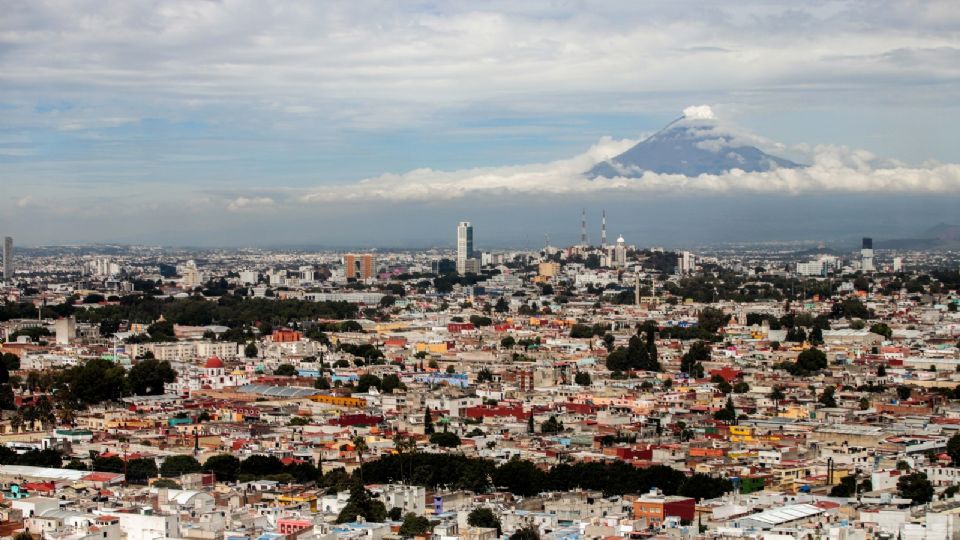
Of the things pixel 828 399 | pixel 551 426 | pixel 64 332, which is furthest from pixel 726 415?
pixel 64 332

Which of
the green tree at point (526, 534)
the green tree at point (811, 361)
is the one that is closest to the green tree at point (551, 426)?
the green tree at point (526, 534)

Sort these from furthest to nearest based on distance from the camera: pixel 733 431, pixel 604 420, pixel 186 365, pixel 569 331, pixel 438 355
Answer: pixel 569 331 < pixel 438 355 < pixel 186 365 < pixel 604 420 < pixel 733 431

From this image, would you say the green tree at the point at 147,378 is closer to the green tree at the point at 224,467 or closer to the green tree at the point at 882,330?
the green tree at the point at 224,467

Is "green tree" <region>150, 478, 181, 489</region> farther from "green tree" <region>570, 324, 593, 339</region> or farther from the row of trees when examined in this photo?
"green tree" <region>570, 324, 593, 339</region>

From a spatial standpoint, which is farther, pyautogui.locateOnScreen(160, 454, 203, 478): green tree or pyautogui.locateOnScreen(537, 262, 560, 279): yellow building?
pyautogui.locateOnScreen(537, 262, 560, 279): yellow building

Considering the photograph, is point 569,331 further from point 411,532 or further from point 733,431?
point 411,532

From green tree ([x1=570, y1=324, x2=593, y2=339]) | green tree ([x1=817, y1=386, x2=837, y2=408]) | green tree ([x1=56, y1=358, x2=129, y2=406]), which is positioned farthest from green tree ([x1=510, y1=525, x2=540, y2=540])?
green tree ([x1=570, y1=324, x2=593, y2=339])

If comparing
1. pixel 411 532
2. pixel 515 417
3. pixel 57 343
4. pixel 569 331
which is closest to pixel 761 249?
pixel 569 331
